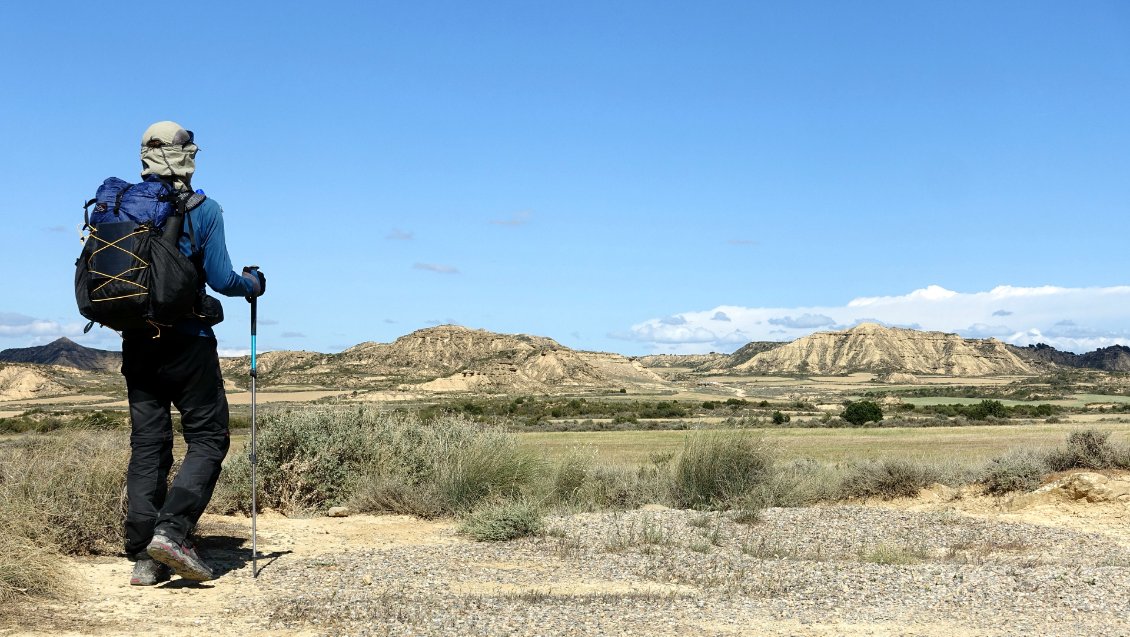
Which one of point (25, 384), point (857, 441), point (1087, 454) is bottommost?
point (857, 441)

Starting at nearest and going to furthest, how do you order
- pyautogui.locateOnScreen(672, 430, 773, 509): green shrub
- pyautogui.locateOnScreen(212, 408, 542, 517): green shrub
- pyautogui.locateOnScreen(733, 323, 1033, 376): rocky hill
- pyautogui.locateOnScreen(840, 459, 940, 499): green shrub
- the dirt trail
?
the dirt trail, pyautogui.locateOnScreen(212, 408, 542, 517): green shrub, pyautogui.locateOnScreen(672, 430, 773, 509): green shrub, pyautogui.locateOnScreen(840, 459, 940, 499): green shrub, pyautogui.locateOnScreen(733, 323, 1033, 376): rocky hill

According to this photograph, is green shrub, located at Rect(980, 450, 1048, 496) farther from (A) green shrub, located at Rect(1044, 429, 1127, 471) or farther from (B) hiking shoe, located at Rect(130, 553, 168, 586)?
(B) hiking shoe, located at Rect(130, 553, 168, 586)

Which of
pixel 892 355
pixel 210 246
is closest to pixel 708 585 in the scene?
pixel 210 246

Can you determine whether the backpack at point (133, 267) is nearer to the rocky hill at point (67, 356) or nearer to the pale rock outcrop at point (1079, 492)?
the pale rock outcrop at point (1079, 492)

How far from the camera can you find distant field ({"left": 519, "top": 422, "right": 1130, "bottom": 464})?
2934cm

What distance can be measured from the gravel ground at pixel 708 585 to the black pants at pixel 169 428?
2.82ft

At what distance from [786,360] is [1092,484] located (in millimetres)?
182622

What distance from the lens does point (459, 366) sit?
131 metres

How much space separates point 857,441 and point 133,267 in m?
34.1

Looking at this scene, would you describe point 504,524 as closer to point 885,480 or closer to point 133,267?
point 133,267

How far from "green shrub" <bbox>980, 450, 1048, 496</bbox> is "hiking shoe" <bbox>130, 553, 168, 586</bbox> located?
12.8 metres

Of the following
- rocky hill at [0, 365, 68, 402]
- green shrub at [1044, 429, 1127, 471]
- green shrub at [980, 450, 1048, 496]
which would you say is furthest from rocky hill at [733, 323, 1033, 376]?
green shrub at [980, 450, 1048, 496]

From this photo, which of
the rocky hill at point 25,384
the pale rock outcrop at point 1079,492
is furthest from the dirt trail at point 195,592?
the rocky hill at point 25,384

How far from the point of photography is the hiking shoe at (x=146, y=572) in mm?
6781
